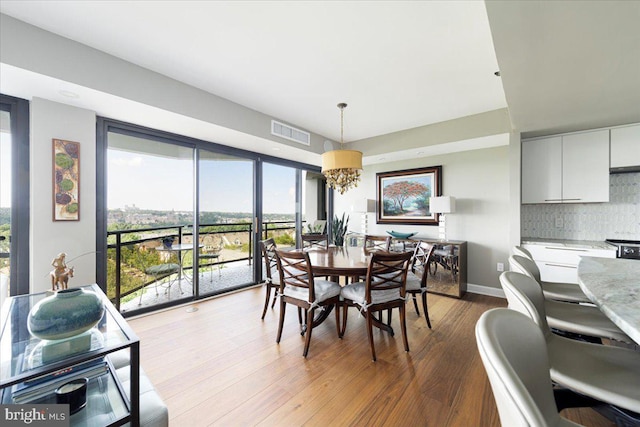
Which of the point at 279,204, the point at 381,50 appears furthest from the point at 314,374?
the point at 279,204

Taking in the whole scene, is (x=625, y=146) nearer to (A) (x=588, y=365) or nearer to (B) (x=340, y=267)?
(A) (x=588, y=365)

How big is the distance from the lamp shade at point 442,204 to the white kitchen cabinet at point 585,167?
1255 mm

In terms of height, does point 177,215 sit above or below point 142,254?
above

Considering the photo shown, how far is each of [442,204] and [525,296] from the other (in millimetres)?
3033

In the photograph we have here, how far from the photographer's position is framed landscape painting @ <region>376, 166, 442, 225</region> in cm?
439

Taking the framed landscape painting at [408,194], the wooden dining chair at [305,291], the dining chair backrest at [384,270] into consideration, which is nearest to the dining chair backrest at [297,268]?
the wooden dining chair at [305,291]

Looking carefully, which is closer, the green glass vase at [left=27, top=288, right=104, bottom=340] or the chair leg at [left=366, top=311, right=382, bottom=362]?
the green glass vase at [left=27, top=288, right=104, bottom=340]

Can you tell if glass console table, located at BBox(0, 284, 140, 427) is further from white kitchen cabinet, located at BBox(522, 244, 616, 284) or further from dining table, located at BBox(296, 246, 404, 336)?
white kitchen cabinet, located at BBox(522, 244, 616, 284)

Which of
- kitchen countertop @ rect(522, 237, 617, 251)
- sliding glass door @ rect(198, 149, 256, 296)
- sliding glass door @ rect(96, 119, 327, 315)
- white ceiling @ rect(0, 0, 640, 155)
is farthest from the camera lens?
sliding glass door @ rect(198, 149, 256, 296)

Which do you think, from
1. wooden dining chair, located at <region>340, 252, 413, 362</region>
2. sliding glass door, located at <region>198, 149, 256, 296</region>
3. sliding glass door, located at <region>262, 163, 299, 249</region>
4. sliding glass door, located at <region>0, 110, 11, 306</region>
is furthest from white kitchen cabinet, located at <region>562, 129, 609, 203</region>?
sliding glass door, located at <region>0, 110, 11, 306</region>

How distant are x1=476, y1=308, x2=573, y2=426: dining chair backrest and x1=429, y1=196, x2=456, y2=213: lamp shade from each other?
3351 millimetres

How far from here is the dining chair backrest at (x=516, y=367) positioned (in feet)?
1.65

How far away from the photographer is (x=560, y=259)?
2896 millimetres

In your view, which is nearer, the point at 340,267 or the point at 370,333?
the point at 370,333
